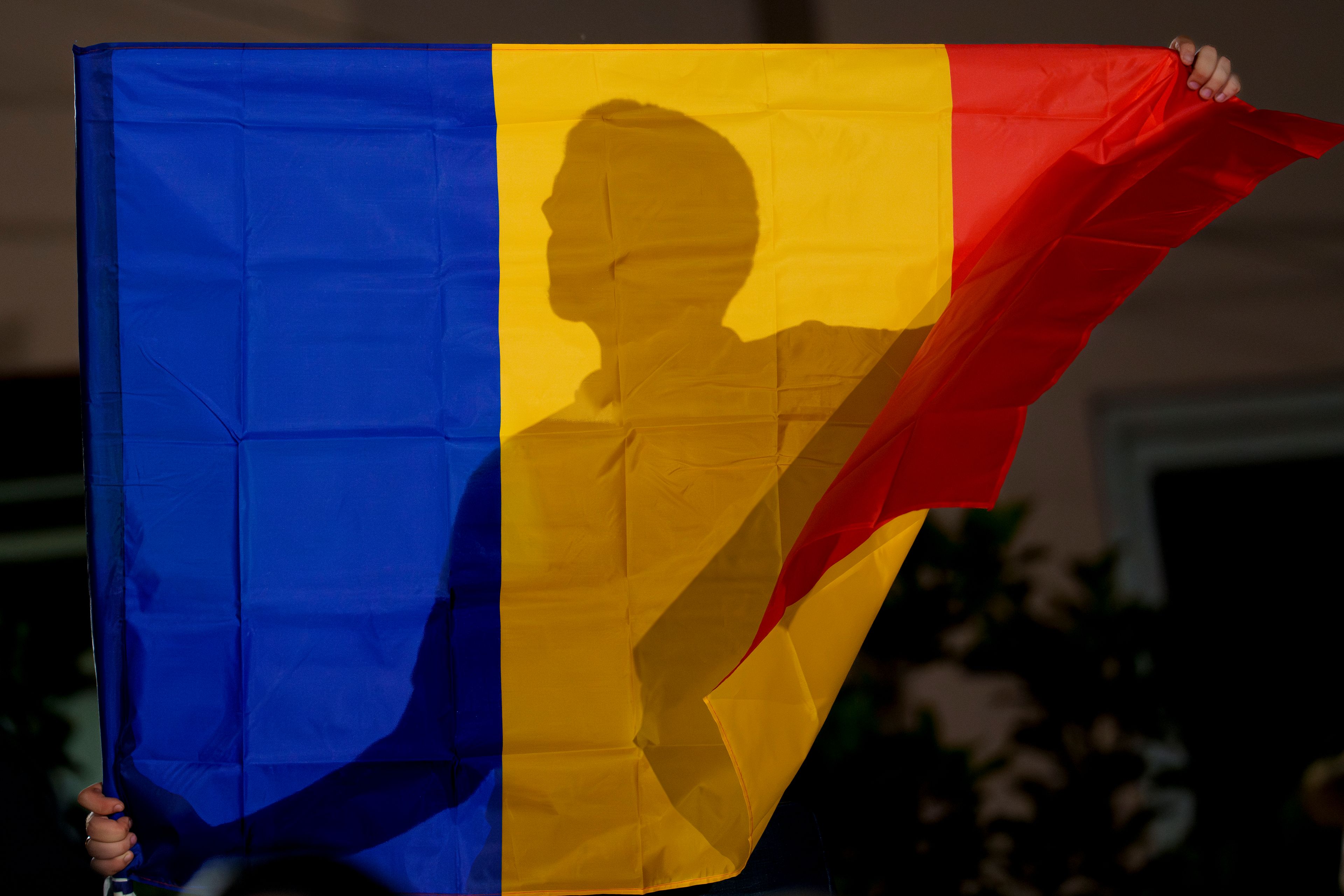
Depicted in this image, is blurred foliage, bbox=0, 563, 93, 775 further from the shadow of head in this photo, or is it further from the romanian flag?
the shadow of head

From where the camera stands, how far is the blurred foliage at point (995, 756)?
1.86 metres

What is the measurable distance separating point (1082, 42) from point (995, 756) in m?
1.87

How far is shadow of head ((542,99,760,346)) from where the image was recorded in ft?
4.60

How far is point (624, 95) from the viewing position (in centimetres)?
142

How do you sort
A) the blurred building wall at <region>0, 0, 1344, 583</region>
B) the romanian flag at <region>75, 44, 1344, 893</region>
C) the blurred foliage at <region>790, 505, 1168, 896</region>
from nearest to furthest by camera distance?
1. the romanian flag at <region>75, 44, 1344, 893</region>
2. the blurred foliage at <region>790, 505, 1168, 896</region>
3. the blurred building wall at <region>0, 0, 1344, 583</region>

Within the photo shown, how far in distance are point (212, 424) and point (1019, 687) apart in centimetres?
161

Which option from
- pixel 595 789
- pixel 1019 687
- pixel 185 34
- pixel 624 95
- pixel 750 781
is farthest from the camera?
pixel 185 34

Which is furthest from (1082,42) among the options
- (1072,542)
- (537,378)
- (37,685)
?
(37,685)

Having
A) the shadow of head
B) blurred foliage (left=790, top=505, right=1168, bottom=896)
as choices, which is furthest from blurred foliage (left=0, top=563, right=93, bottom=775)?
blurred foliage (left=790, top=505, right=1168, bottom=896)

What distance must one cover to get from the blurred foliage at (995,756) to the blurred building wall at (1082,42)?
18.7 inches

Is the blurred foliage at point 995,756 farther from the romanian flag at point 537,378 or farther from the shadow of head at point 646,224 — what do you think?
the shadow of head at point 646,224

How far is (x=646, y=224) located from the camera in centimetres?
142

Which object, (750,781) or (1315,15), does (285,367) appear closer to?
(750,781)

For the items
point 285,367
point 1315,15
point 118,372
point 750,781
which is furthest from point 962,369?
point 1315,15
